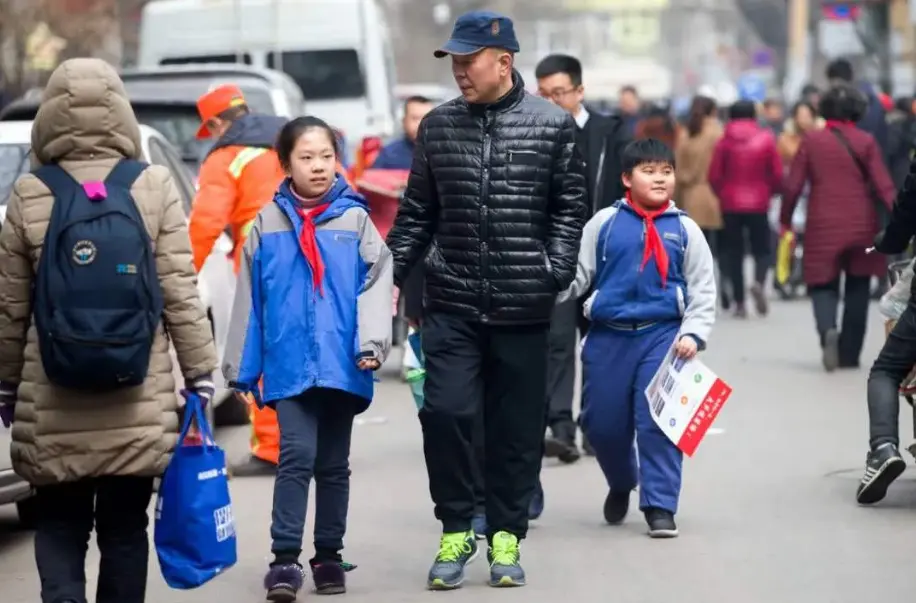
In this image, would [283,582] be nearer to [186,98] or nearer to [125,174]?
[125,174]

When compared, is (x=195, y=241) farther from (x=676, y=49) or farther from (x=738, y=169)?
(x=676, y=49)

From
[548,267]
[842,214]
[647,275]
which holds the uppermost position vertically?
[548,267]

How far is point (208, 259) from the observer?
11719 mm

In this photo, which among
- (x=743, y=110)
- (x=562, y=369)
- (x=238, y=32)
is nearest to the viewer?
(x=562, y=369)

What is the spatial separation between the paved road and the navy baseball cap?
1.83 metres

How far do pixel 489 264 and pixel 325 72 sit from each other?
19230 mm

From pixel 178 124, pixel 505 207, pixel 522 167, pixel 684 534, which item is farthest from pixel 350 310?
pixel 178 124

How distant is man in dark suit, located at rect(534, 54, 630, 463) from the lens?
10.7m

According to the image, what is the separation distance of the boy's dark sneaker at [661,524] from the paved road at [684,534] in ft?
0.18

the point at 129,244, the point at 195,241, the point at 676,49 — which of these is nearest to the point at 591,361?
the point at 195,241

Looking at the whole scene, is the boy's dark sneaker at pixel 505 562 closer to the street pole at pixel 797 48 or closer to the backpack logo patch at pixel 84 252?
the backpack logo patch at pixel 84 252

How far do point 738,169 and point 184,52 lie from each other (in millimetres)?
8919

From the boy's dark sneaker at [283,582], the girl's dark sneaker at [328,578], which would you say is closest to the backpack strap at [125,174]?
the boy's dark sneaker at [283,582]

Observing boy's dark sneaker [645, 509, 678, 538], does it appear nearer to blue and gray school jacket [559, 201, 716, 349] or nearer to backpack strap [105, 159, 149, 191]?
blue and gray school jacket [559, 201, 716, 349]
